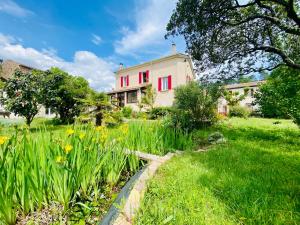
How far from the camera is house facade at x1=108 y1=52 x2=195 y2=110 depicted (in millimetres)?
23375

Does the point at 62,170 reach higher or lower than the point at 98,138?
lower

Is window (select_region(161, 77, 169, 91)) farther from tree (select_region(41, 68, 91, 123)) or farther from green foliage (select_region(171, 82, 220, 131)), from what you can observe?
green foliage (select_region(171, 82, 220, 131))

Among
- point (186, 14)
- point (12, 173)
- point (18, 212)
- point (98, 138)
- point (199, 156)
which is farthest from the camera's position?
point (186, 14)

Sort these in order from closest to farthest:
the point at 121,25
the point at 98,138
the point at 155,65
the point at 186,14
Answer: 1. the point at 98,138
2. the point at 186,14
3. the point at 121,25
4. the point at 155,65

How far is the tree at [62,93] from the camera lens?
12.4 m

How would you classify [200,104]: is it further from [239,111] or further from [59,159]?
[239,111]

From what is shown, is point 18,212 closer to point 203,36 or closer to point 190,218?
point 190,218

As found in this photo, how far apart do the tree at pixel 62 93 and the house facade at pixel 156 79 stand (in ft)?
23.2

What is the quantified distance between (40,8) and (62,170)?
930 cm

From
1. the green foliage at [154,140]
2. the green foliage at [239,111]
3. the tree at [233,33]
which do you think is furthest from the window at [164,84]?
the green foliage at [154,140]

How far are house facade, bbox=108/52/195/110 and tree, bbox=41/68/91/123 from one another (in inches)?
279

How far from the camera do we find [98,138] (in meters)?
3.29

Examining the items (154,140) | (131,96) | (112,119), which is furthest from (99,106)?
(131,96)

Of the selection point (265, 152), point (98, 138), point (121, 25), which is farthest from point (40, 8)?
point (265, 152)
